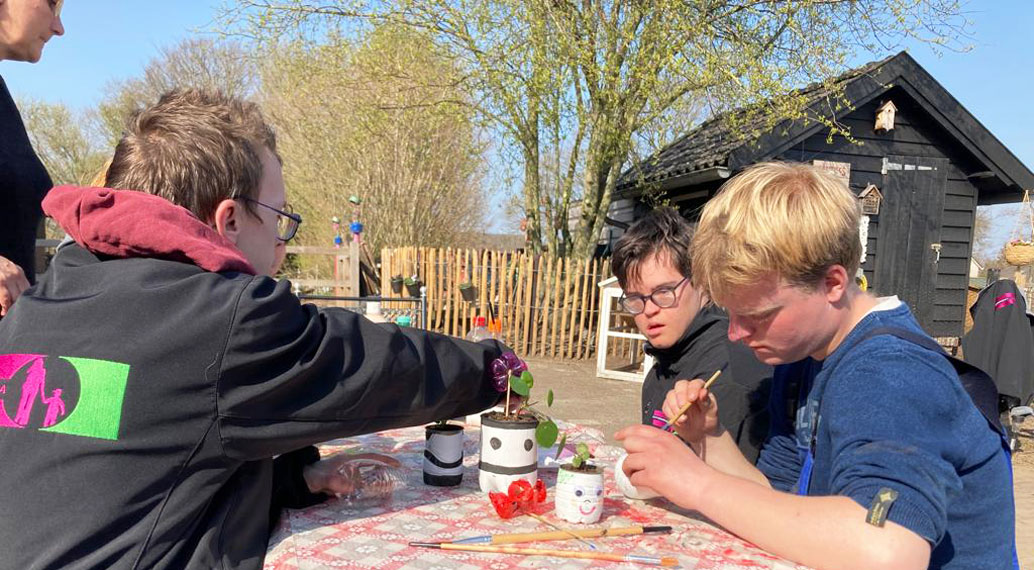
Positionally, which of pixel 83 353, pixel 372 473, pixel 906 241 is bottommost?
pixel 372 473

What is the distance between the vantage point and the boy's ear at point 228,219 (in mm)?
1410

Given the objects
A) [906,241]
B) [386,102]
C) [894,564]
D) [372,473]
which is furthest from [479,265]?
[894,564]

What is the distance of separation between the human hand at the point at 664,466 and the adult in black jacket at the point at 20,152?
6.63 ft

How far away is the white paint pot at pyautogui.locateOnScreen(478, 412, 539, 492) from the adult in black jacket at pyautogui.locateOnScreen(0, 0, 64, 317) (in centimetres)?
166

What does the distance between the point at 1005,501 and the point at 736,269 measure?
0.71 metres

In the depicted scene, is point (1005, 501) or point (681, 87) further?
point (681, 87)

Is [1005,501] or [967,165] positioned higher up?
[967,165]

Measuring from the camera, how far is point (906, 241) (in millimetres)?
10641

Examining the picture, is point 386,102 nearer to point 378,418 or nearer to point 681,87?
point 681,87

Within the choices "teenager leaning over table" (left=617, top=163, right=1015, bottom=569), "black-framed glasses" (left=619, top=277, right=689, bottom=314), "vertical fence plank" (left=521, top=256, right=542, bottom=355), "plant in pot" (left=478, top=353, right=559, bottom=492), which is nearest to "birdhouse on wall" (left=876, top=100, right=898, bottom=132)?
"vertical fence plank" (left=521, top=256, right=542, bottom=355)

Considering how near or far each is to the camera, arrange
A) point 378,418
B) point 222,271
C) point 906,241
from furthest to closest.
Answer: point 906,241 → point 378,418 → point 222,271

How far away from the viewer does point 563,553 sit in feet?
4.61

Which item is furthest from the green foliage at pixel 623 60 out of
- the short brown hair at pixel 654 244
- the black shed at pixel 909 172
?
the short brown hair at pixel 654 244

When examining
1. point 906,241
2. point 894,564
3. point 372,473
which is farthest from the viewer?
point 906,241
